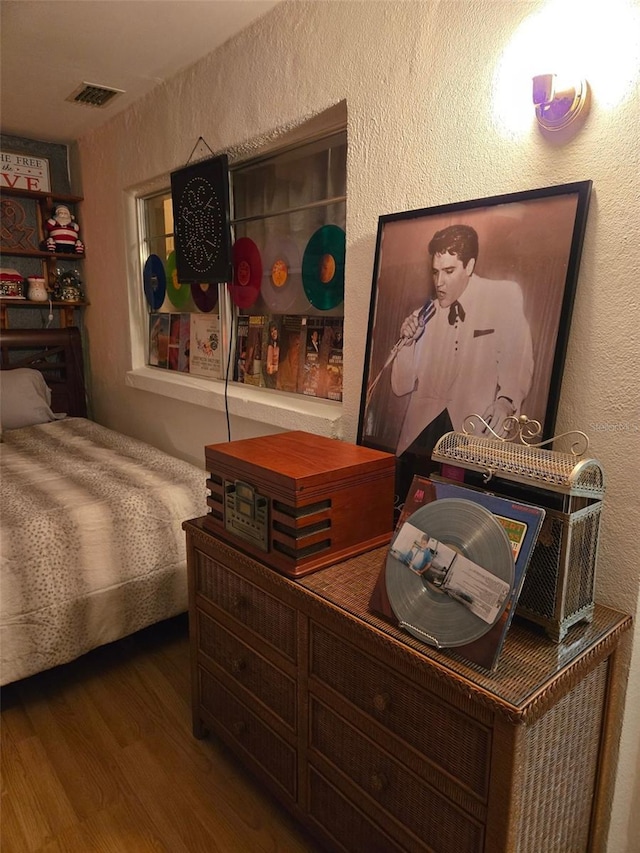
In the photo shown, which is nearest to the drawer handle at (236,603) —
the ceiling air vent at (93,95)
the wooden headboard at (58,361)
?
the ceiling air vent at (93,95)

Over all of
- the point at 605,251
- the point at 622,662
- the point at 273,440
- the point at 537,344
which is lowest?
the point at 622,662

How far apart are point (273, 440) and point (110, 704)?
1.07 meters

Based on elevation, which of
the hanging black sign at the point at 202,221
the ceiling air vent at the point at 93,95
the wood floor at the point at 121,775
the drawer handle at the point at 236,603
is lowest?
the wood floor at the point at 121,775

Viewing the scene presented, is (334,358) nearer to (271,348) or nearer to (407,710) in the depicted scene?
(271,348)

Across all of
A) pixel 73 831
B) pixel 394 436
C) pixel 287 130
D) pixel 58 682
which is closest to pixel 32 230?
pixel 287 130

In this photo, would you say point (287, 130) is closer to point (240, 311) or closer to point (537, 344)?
point (240, 311)

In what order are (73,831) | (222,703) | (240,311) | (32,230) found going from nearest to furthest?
(73,831)
(222,703)
(240,311)
(32,230)

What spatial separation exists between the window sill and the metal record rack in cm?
79

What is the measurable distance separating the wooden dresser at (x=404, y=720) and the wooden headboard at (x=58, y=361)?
2.52 meters

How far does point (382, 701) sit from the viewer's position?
1.08 metres

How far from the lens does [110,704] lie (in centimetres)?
187

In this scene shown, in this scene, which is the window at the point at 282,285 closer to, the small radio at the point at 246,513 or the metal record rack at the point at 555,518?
the small radio at the point at 246,513

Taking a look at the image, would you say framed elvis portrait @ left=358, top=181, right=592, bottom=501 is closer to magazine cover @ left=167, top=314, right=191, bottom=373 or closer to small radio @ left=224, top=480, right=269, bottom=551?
small radio @ left=224, top=480, right=269, bottom=551

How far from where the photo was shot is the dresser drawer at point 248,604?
131 cm
